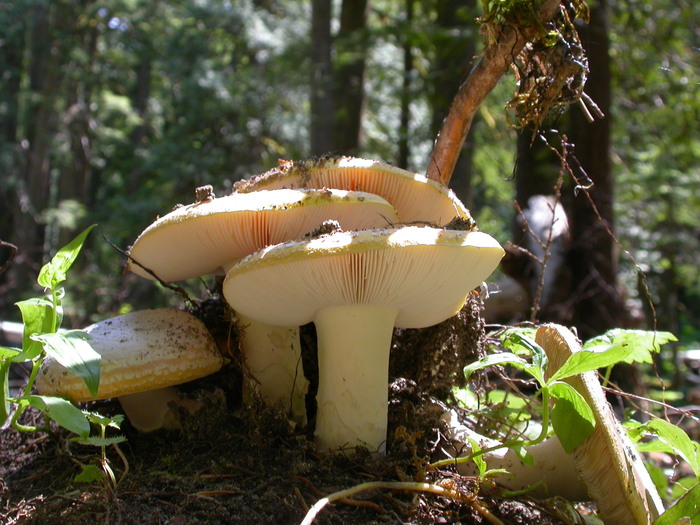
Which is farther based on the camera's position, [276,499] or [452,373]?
[452,373]

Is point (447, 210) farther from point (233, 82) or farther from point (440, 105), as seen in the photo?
point (233, 82)

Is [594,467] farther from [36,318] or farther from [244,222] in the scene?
[36,318]

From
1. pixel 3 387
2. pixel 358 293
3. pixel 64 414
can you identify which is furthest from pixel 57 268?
pixel 358 293

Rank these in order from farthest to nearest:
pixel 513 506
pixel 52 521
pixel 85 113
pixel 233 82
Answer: pixel 85 113
pixel 233 82
pixel 513 506
pixel 52 521

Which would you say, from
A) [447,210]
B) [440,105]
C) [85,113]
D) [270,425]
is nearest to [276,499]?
[270,425]

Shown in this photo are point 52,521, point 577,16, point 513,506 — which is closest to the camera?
point 52,521
